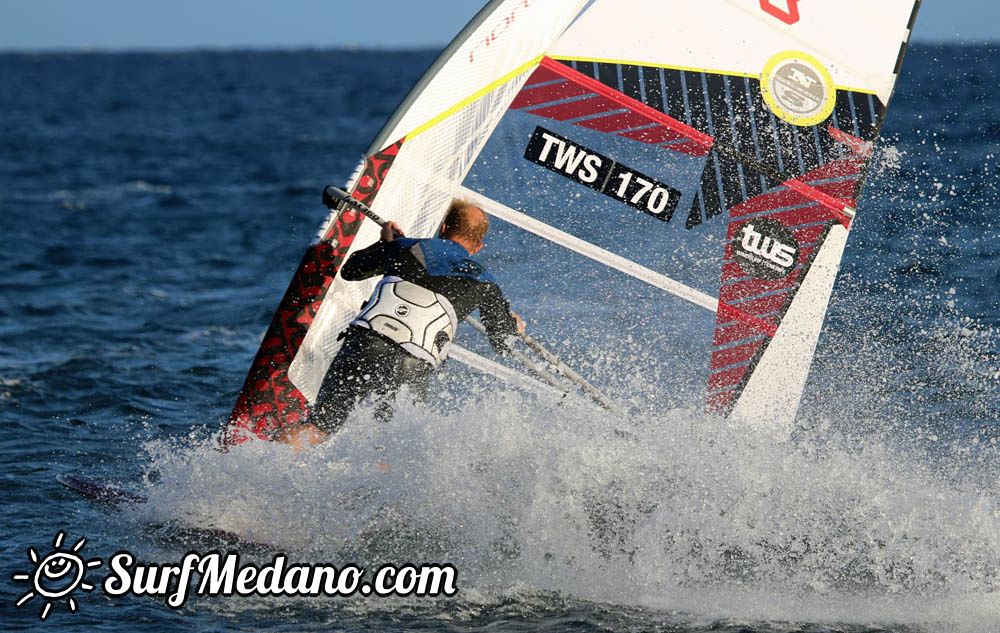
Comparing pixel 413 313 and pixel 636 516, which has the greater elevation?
pixel 413 313

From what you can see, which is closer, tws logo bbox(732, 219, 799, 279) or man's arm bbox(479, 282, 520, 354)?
man's arm bbox(479, 282, 520, 354)

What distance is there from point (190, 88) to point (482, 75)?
6067 centimetres

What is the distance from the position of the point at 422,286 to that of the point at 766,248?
1.52 m

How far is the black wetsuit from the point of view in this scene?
543 cm

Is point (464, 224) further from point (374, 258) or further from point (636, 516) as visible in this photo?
point (636, 516)

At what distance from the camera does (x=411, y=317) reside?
17.7ft

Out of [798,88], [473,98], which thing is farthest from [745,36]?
[473,98]

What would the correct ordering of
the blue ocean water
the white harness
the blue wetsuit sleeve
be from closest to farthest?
1. the blue ocean water
2. the white harness
3. the blue wetsuit sleeve

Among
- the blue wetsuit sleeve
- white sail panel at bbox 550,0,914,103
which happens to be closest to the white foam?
the blue wetsuit sleeve

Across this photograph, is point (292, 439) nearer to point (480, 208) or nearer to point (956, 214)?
point (480, 208)

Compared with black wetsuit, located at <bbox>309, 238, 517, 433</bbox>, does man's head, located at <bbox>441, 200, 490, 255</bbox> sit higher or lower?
higher

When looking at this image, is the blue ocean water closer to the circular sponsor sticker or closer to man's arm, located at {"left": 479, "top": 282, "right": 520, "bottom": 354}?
man's arm, located at {"left": 479, "top": 282, "right": 520, "bottom": 354}

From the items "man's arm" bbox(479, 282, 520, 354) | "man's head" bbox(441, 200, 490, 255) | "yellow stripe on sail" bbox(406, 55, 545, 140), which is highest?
"yellow stripe on sail" bbox(406, 55, 545, 140)

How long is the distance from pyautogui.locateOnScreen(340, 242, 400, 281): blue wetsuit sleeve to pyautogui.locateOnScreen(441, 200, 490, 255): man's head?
0.25m
